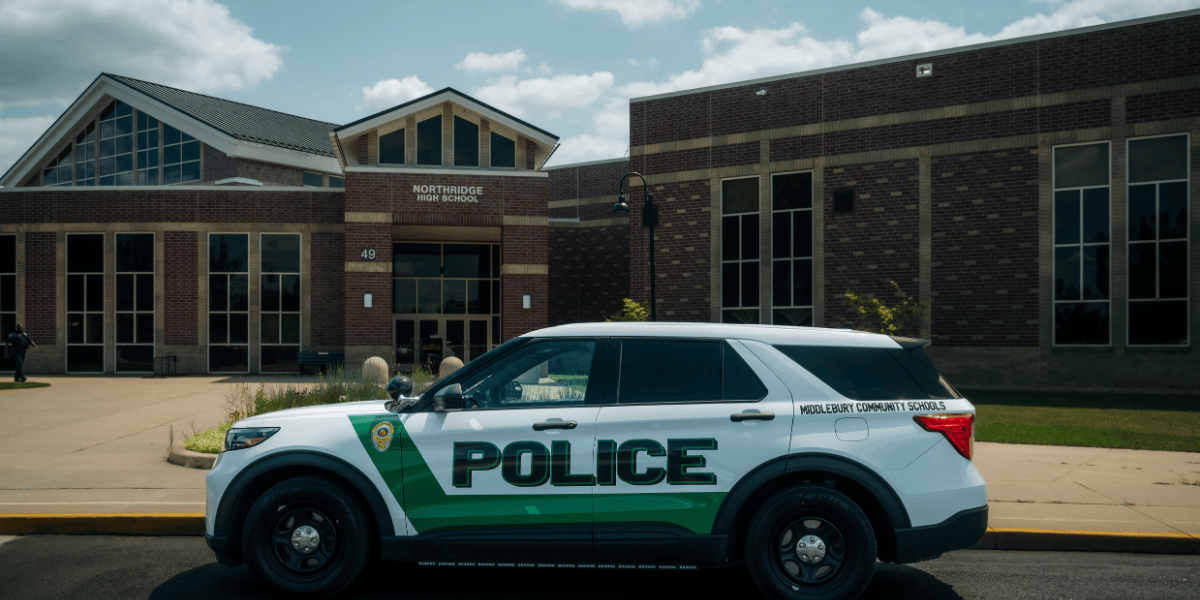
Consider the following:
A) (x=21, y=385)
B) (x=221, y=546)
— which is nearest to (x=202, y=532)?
(x=221, y=546)

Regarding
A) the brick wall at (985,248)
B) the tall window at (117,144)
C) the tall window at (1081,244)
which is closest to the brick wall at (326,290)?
the tall window at (117,144)

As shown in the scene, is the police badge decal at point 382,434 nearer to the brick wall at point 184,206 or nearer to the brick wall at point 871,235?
the brick wall at point 871,235

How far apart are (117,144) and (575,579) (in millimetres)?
34430

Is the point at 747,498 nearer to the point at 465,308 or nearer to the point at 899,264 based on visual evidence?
the point at 899,264

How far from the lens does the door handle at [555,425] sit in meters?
4.25

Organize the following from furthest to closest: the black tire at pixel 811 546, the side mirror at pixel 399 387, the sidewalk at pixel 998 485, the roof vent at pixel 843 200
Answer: the roof vent at pixel 843 200 → the sidewalk at pixel 998 485 → the side mirror at pixel 399 387 → the black tire at pixel 811 546

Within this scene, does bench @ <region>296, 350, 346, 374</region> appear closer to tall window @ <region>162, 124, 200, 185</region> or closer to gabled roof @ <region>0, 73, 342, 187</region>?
gabled roof @ <region>0, 73, 342, 187</region>

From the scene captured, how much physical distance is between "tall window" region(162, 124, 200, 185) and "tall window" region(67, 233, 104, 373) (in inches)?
208

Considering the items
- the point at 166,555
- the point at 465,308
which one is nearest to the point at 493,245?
the point at 465,308

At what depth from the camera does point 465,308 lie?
27531mm

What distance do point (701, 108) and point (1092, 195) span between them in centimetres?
1077

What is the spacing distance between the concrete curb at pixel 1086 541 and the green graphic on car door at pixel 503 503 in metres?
2.96

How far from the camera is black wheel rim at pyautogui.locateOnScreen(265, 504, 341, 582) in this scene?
4.40 m

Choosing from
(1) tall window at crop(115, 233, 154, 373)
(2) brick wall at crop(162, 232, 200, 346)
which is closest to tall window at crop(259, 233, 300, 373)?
(2) brick wall at crop(162, 232, 200, 346)
